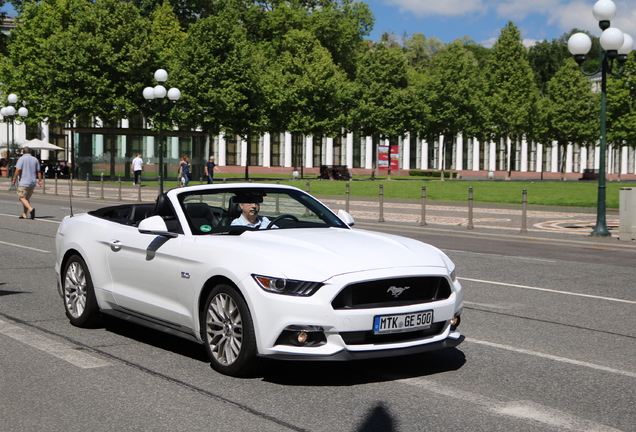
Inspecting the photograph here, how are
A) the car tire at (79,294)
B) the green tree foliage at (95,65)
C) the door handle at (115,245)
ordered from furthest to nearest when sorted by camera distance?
the green tree foliage at (95,65), the car tire at (79,294), the door handle at (115,245)

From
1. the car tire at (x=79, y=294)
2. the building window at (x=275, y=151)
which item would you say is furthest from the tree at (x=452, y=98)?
the car tire at (x=79, y=294)

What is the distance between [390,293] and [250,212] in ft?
6.02

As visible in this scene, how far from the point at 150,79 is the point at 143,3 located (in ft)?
73.2

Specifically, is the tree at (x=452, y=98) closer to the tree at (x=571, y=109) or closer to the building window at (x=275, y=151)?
the tree at (x=571, y=109)

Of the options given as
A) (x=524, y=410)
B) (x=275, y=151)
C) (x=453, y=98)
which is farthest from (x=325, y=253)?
(x=275, y=151)

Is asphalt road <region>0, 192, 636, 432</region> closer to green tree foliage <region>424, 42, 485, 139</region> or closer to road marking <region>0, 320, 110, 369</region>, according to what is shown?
road marking <region>0, 320, 110, 369</region>

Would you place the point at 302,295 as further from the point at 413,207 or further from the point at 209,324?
the point at 413,207

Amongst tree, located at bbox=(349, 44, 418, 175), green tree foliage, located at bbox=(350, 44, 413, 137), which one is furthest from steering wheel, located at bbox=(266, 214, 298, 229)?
green tree foliage, located at bbox=(350, 44, 413, 137)

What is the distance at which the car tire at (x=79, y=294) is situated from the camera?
758cm

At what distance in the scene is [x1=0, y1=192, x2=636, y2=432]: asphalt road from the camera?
16.1 feet

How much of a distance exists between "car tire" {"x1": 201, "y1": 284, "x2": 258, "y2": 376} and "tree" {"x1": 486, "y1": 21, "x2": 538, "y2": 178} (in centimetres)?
7659

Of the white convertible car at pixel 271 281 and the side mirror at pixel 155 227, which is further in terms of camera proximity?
the side mirror at pixel 155 227

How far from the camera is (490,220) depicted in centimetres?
2480

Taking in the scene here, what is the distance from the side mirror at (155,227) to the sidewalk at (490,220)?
12.6m
